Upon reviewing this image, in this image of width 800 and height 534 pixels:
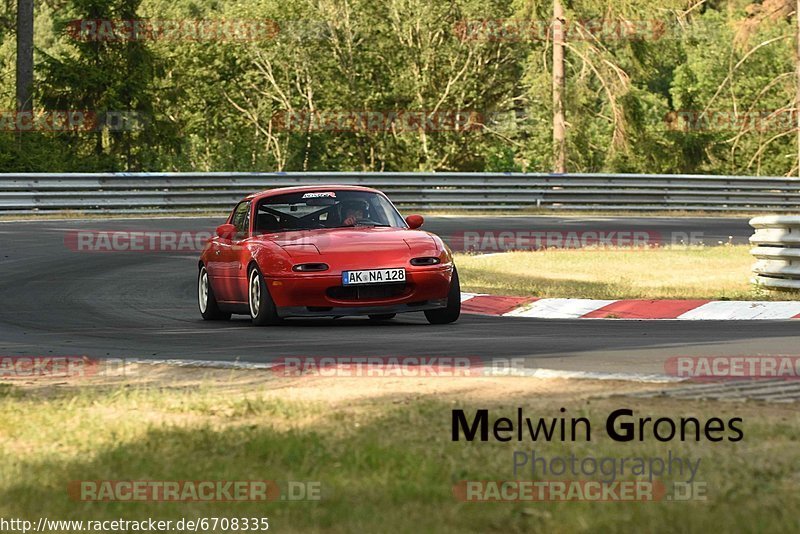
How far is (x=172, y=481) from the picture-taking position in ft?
17.4

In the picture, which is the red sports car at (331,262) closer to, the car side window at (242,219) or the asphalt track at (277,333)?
the car side window at (242,219)

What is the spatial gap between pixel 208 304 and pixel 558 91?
2971 cm

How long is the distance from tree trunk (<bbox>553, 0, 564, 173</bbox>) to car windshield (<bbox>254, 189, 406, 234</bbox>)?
2853 centimetres

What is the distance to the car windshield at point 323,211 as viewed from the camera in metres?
13.1

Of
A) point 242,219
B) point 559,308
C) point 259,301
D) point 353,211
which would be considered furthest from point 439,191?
point 259,301

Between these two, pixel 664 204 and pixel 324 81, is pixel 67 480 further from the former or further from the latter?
pixel 324 81

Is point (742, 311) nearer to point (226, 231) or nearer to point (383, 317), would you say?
point (383, 317)

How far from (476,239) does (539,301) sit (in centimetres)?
1078

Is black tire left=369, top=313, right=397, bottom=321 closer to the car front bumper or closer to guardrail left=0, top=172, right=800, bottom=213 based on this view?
the car front bumper

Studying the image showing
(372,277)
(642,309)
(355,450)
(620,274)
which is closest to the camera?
(355,450)

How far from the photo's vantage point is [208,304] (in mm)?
13656

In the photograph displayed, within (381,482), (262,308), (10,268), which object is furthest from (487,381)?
(10,268)

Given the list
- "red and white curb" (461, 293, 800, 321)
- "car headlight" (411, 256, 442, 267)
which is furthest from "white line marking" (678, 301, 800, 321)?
"car headlight" (411, 256, 442, 267)

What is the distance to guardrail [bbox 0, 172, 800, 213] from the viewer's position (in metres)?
28.6
